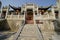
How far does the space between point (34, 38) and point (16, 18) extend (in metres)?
11.4

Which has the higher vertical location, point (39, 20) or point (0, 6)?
point (0, 6)

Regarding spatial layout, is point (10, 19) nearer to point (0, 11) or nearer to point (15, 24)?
point (15, 24)

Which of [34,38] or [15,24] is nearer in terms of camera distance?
[34,38]

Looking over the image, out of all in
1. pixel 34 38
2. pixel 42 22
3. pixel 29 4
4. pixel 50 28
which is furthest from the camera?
pixel 29 4

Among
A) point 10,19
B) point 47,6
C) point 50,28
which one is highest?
point 47,6

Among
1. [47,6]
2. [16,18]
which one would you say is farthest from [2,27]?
[47,6]

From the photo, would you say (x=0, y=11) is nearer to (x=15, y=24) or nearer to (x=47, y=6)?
(x=15, y=24)

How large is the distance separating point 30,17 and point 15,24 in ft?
18.2

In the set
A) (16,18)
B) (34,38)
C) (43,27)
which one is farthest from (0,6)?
(34,38)

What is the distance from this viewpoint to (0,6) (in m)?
27.7

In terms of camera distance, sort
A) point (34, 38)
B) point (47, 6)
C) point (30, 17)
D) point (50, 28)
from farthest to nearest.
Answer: point (47, 6)
point (30, 17)
point (50, 28)
point (34, 38)

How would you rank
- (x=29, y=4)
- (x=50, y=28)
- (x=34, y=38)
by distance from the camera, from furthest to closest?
(x=29, y=4) → (x=50, y=28) → (x=34, y=38)

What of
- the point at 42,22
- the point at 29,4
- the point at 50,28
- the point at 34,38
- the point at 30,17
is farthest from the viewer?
the point at 29,4

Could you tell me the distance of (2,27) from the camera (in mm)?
20453
